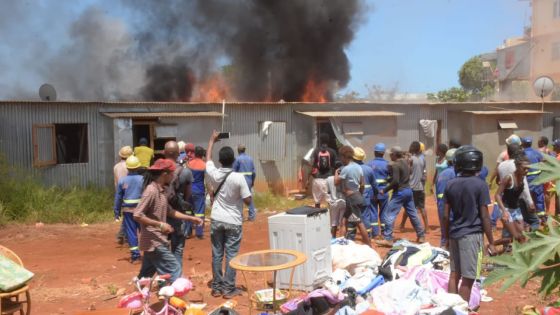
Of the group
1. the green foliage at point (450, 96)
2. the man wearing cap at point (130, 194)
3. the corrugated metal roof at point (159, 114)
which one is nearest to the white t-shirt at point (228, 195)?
the man wearing cap at point (130, 194)

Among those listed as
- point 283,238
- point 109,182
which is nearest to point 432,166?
point 109,182

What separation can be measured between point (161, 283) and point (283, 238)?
1.64 meters

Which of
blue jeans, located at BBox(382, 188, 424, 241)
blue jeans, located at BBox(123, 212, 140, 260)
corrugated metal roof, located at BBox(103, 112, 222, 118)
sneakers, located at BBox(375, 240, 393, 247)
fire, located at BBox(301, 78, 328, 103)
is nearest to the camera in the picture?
blue jeans, located at BBox(123, 212, 140, 260)

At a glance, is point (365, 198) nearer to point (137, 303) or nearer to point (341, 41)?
point (137, 303)

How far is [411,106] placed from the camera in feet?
48.6

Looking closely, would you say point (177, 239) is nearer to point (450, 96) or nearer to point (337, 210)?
point (337, 210)

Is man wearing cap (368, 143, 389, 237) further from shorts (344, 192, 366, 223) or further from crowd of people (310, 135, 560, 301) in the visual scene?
shorts (344, 192, 366, 223)

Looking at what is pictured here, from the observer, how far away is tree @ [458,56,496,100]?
1519 inches

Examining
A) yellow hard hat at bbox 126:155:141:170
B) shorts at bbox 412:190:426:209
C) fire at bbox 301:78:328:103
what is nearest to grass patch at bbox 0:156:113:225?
yellow hard hat at bbox 126:155:141:170

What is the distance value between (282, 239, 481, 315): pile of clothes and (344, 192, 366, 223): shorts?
28.7 inches

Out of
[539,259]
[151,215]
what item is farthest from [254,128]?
[539,259]

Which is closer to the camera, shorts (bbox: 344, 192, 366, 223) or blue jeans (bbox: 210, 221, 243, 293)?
blue jeans (bbox: 210, 221, 243, 293)

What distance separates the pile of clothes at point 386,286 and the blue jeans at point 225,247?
0.98m

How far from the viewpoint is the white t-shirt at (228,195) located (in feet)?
18.4
